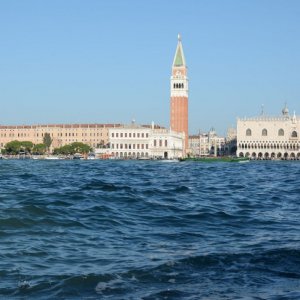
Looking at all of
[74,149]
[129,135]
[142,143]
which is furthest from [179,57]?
[74,149]

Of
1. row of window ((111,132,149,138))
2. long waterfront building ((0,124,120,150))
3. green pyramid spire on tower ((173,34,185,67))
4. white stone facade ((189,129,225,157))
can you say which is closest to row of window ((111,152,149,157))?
row of window ((111,132,149,138))

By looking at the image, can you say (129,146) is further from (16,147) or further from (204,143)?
(204,143)

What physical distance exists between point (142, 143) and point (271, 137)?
893 inches

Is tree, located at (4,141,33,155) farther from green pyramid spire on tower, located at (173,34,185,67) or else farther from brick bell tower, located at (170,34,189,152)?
green pyramid spire on tower, located at (173,34,185,67)

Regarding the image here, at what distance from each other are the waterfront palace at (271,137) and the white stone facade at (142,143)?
39.9 feet

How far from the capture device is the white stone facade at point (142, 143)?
11012 centimetres

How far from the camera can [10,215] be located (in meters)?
11.3

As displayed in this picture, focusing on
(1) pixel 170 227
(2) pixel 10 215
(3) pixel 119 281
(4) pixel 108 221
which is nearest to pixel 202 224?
(1) pixel 170 227

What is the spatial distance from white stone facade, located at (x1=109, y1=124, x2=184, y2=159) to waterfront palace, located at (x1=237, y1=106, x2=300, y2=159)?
1217cm

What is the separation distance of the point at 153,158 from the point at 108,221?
316 feet

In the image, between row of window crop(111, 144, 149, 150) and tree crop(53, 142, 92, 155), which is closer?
row of window crop(111, 144, 149, 150)

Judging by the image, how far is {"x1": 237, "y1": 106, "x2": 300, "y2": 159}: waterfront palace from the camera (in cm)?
11206

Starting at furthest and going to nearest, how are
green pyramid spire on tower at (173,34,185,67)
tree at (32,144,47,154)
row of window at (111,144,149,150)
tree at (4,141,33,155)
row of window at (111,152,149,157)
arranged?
tree at (32,144,47,154), tree at (4,141,33,155), green pyramid spire on tower at (173,34,185,67), row of window at (111,144,149,150), row of window at (111,152,149,157)

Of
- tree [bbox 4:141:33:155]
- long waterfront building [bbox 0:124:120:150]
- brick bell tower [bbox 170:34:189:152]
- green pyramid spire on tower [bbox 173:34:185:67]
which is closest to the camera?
brick bell tower [bbox 170:34:189:152]
